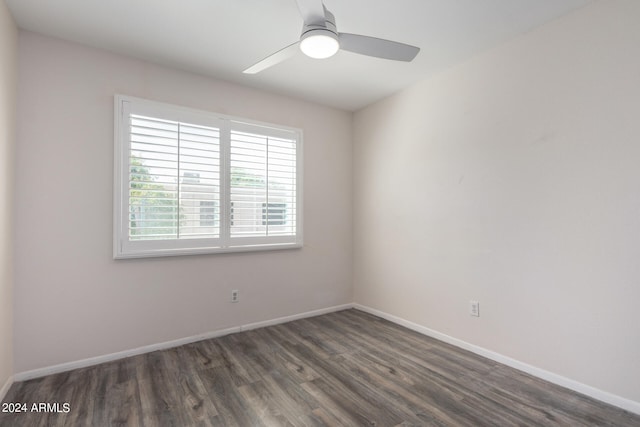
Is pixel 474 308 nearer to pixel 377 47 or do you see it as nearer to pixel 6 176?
pixel 377 47

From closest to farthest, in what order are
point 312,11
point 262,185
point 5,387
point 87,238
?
point 312,11
point 5,387
point 87,238
point 262,185

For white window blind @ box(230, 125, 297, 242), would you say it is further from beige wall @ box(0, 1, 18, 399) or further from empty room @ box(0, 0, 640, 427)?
beige wall @ box(0, 1, 18, 399)

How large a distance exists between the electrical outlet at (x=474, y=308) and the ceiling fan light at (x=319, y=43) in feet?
7.50

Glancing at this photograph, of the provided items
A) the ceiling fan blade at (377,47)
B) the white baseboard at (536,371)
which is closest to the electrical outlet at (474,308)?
the white baseboard at (536,371)

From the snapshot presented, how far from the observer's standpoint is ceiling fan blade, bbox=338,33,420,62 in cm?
177

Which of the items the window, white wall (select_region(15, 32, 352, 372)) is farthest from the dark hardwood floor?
the window

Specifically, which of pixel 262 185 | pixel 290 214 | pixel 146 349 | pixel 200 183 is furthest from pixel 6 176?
pixel 290 214

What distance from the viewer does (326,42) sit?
1.70m

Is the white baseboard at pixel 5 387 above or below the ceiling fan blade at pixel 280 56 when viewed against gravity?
below

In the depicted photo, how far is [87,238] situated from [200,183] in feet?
3.17

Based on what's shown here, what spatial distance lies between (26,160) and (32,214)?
0.39 m

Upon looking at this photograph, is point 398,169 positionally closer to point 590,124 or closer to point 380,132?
point 380,132

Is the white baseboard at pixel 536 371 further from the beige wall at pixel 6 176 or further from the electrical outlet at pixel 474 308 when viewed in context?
the beige wall at pixel 6 176

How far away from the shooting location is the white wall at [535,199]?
1919mm
